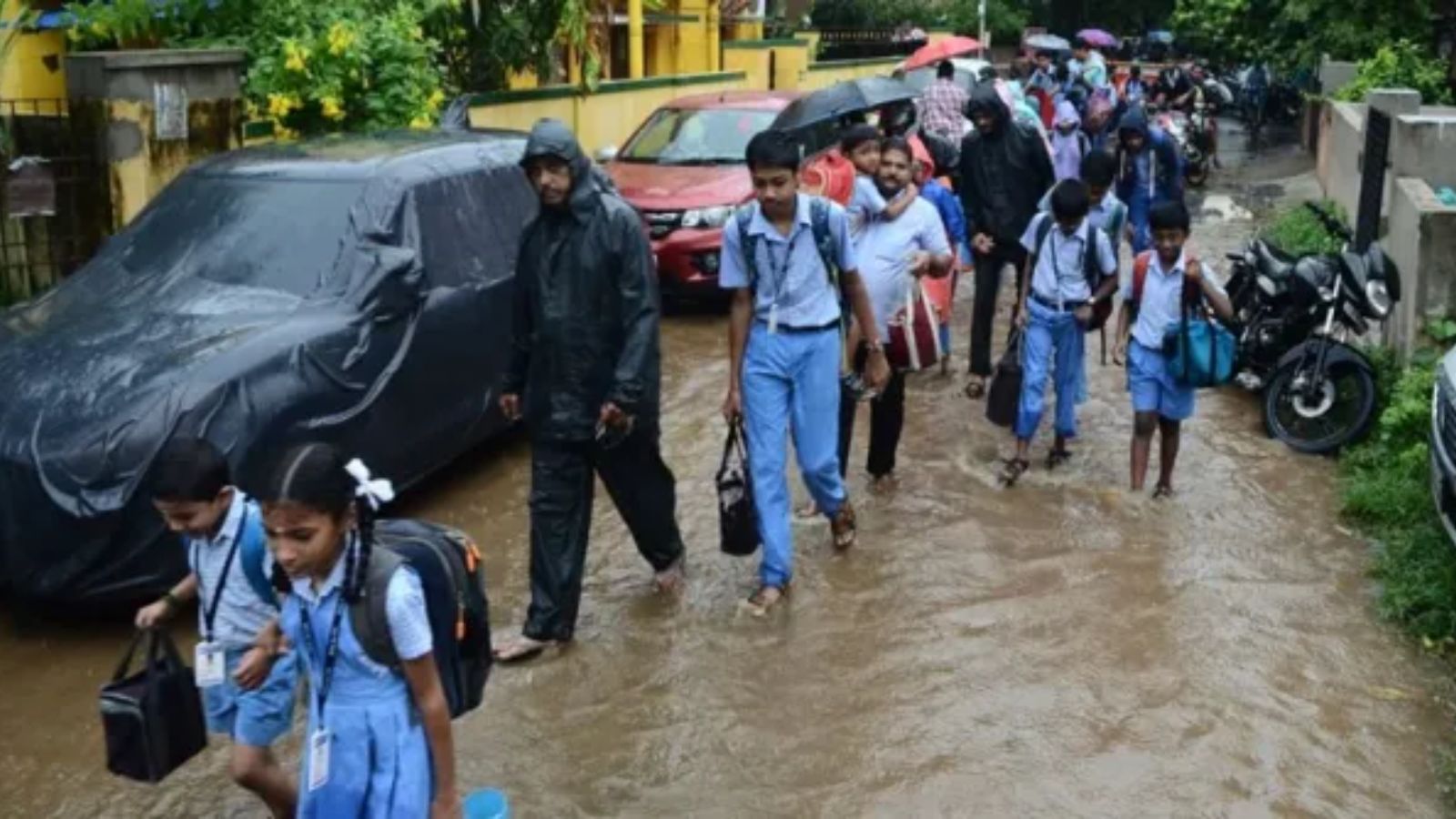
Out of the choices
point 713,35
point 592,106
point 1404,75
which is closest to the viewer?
point 1404,75

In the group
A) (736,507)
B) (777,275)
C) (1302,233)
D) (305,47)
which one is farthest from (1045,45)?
(736,507)

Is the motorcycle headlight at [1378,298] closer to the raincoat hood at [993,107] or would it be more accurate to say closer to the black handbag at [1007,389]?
the black handbag at [1007,389]

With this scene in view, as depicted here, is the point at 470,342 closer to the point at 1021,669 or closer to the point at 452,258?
the point at 452,258

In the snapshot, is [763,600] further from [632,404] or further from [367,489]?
[367,489]

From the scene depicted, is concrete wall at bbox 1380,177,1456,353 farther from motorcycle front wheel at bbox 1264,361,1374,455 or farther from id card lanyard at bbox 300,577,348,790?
id card lanyard at bbox 300,577,348,790

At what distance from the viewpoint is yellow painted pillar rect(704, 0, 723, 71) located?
74.5 feet

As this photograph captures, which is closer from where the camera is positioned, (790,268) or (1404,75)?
(790,268)

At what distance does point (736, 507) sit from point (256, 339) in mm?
1982

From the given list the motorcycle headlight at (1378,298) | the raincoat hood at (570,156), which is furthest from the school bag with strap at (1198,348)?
the raincoat hood at (570,156)

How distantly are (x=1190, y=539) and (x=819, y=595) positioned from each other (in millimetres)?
1826

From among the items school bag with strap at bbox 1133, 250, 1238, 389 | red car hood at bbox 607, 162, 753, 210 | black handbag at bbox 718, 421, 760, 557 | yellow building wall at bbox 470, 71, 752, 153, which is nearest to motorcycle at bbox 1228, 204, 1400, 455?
school bag with strap at bbox 1133, 250, 1238, 389

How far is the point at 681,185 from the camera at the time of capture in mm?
11414

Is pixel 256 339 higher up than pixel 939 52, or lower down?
lower down

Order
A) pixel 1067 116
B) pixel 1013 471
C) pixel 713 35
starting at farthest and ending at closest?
pixel 713 35 < pixel 1067 116 < pixel 1013 471
